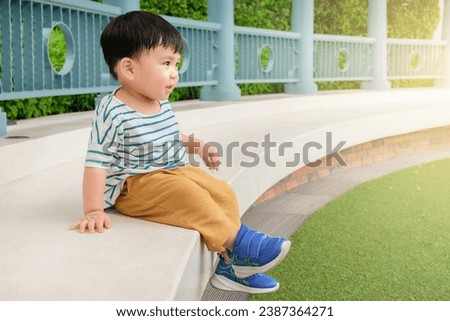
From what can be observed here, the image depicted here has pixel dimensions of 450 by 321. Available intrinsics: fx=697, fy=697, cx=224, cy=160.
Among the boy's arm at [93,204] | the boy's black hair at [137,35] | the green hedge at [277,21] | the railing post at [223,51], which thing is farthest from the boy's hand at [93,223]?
the railing post at [223,51]

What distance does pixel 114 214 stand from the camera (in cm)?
270

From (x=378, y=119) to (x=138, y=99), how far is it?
4410mm

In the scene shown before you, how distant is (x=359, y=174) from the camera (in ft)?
20.2

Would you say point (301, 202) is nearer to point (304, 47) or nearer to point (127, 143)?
point (127, 143)

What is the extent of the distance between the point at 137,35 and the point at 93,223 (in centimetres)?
70

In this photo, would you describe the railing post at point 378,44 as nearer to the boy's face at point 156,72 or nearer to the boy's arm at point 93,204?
the boy's face at point 156,72

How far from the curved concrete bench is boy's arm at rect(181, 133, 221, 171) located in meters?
0.42

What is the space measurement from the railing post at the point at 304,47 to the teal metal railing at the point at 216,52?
0.04 ft

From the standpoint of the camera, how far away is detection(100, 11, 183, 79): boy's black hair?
2535 mm

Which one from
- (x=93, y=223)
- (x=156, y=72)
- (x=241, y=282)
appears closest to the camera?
(x=93, y=223)

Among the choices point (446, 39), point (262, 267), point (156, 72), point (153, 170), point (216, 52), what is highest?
point (446, 39)

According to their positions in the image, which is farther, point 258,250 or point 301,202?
point 301,202

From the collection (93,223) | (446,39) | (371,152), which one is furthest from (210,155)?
(446,39)
